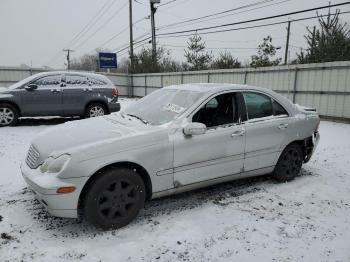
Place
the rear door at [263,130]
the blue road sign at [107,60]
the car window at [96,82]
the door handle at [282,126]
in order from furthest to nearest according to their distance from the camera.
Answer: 1. the blue road sign at [107,60]
2. the car window at [96,82]
3. the door handle at [282,126]
4. the rear door at [263,130]

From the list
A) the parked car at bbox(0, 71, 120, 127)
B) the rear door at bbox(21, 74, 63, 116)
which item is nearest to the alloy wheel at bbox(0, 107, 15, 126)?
the parked car at bbox(0, 71, 120, 127)

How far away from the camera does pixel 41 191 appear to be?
3.25 m

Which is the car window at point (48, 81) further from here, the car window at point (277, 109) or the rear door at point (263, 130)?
the car window at point (277, 109)

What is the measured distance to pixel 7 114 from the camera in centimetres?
923

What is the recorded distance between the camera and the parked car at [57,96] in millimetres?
9266

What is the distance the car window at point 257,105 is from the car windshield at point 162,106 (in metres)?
0.81

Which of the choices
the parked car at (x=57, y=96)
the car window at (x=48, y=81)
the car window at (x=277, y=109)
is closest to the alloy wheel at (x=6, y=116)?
the parked car at (x=57, y=96)

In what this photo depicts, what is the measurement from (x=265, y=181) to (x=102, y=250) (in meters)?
3.07

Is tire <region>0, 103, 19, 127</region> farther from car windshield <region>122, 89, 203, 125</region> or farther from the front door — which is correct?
the front door

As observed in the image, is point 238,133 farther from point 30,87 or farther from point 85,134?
point 30,87

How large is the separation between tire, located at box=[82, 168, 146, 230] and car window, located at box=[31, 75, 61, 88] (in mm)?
7141

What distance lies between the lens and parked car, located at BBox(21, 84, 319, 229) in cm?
332

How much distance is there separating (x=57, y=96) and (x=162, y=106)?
620 cm

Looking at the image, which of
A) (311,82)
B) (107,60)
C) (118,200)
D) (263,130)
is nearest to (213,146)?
(263,130)
